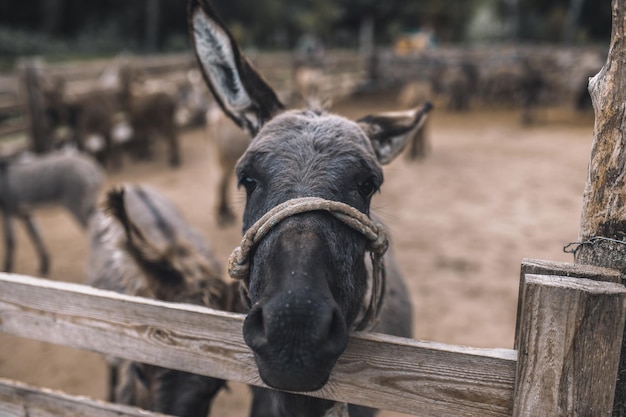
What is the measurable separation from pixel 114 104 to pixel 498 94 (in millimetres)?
13588

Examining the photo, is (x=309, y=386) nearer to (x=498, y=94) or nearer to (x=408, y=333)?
(x=408, y=333)

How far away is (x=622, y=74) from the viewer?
1297mm

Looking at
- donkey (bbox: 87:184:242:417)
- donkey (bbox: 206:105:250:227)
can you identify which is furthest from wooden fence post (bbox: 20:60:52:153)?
donkey (bbox: 87:184:242:417)

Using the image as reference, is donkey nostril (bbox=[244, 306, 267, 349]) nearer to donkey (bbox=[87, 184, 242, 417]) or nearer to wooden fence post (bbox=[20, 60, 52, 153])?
donkey (bbox=[87, 184, 242, 417])

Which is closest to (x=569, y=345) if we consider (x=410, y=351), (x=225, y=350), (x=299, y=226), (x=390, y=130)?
(x=410, y=351)

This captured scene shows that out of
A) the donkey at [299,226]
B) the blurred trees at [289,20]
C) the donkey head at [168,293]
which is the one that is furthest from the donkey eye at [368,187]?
the blurred trees at [289,20]

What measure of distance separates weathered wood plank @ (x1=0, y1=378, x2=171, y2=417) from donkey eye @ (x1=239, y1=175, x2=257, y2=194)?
954mm

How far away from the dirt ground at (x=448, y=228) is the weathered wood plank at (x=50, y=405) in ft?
3.45

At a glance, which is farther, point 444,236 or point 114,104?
point 114,104

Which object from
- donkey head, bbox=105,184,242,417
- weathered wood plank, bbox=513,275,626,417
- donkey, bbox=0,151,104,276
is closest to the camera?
weathered wood plank, bbox=513,275,626,417

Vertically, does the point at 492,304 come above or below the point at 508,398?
below

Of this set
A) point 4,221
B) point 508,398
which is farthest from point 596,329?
point 4,221

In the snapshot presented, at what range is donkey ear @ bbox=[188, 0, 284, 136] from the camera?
215 cm

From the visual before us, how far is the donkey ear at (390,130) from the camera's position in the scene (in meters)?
2.43
